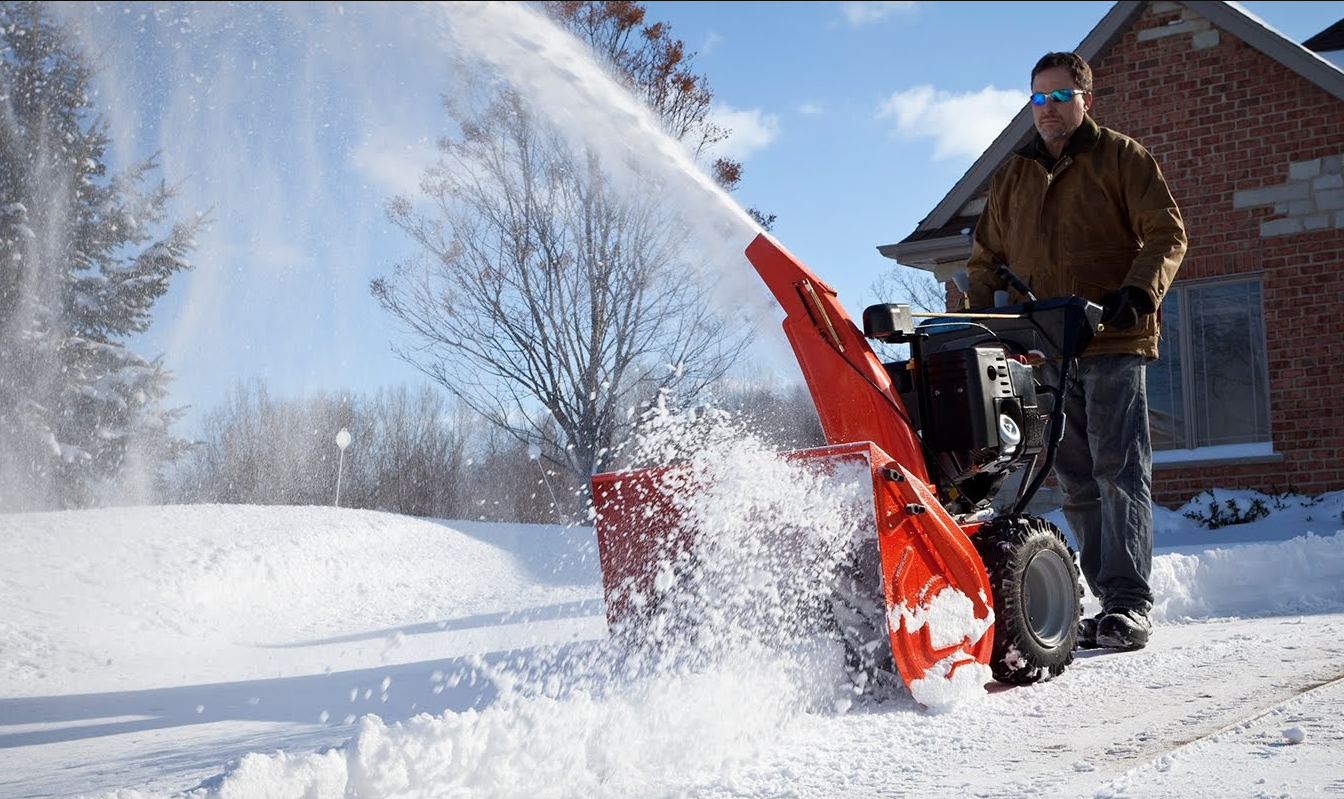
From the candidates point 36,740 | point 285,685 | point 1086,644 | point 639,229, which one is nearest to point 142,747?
point 36,740

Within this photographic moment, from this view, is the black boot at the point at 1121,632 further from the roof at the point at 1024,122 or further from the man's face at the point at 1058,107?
the roof at the point at 1024,122

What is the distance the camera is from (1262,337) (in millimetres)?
9719

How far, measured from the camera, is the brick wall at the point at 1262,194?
943 cm

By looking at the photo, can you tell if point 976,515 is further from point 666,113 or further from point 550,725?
Answer: point 666,113

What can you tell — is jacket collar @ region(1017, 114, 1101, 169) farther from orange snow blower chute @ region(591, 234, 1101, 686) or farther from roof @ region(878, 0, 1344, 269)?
roof @ region(878, 0, 1344, 269)

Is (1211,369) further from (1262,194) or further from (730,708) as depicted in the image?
(730,708)

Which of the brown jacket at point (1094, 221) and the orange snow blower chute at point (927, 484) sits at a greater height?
the brown jacket at point (1094, 221)

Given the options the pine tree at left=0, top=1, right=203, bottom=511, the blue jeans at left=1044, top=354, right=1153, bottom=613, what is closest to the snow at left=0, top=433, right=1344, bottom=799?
the blue jeans at left=1044, top=354, right=1153, bottom=613

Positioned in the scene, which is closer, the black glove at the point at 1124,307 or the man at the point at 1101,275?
the black glove at the point at 1124,307

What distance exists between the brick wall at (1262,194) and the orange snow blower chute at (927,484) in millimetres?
6920

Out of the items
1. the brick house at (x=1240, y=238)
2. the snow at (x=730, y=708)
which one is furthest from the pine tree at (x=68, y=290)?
the brick house at (x=1240, y=238)

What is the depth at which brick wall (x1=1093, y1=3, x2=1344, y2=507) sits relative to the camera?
943cm

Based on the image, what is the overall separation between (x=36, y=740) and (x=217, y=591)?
5.09 meters

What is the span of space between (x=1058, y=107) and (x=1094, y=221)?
1.44 ft
